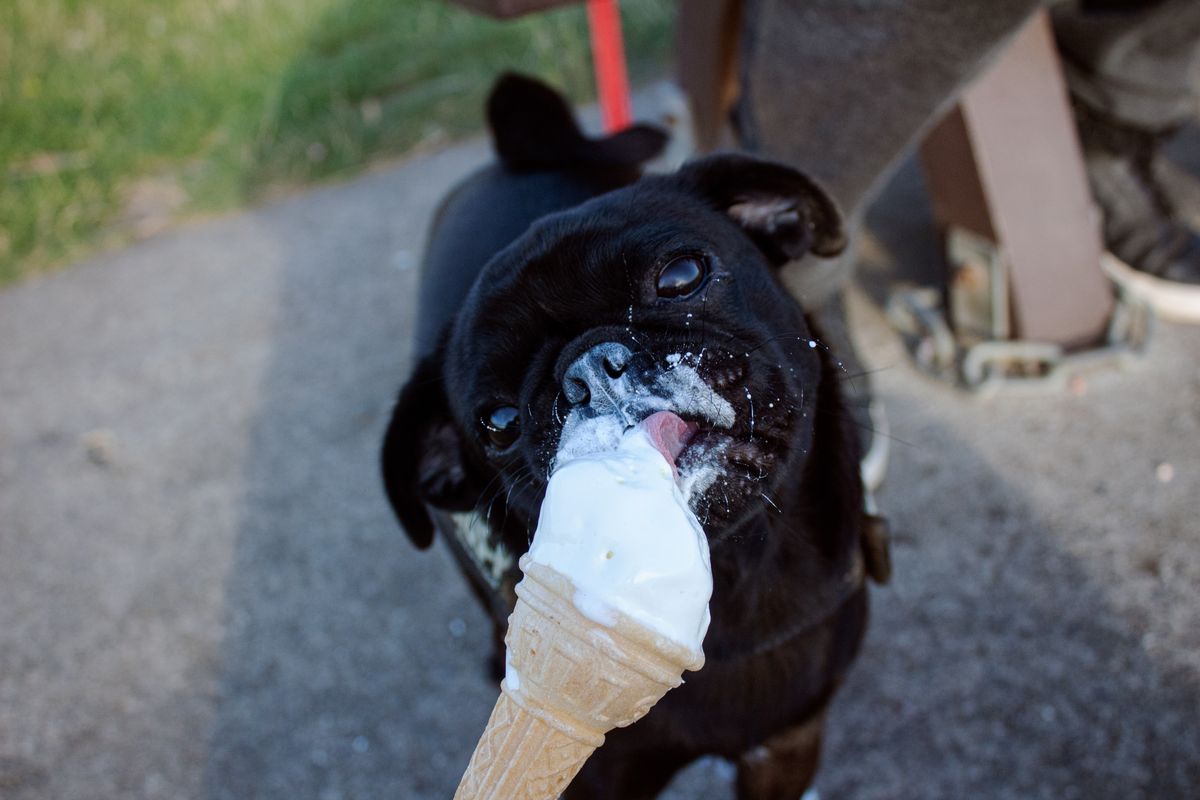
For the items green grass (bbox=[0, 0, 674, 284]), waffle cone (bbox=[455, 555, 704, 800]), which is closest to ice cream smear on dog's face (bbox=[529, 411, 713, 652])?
waffle cone (bbox=[455, 555, 704, 800])

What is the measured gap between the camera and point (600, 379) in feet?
4.00

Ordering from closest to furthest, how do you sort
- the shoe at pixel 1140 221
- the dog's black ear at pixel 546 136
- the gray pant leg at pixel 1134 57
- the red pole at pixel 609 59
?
the dog's black ear at pixel 546 136 < the gray pant leg at pixel 1134 57 < the shoe at pixel 1140 221 < the red pole at pixel 609 59

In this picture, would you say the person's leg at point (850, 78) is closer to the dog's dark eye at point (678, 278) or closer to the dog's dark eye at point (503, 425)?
the dog's dark eye at point (678, 278)

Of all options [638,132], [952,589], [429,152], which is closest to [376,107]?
[429,152]

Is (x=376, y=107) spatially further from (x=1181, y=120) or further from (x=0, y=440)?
(x=1181, y=120)

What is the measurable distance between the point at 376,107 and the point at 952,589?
13.8ft

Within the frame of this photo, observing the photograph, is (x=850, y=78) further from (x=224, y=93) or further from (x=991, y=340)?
(x=224, y=93)

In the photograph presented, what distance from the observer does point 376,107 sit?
206 inches

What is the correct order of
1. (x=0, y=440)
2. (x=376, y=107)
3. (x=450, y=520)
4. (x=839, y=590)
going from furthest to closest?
(x=376, y=107) → (x=0, y=440) → (x=450, y=520) → (x=839, y=590)

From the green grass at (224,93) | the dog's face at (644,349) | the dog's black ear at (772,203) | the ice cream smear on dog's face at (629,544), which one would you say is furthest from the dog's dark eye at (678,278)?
the green grass at (224,93)

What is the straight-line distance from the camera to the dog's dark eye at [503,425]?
1.51 metres

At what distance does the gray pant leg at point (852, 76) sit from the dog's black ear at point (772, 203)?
0.32 metres

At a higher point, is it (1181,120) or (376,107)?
(1181,120)

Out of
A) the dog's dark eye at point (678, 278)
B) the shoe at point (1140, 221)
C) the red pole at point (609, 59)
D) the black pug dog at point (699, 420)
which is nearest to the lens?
the black pug dog at point (699, 420)
